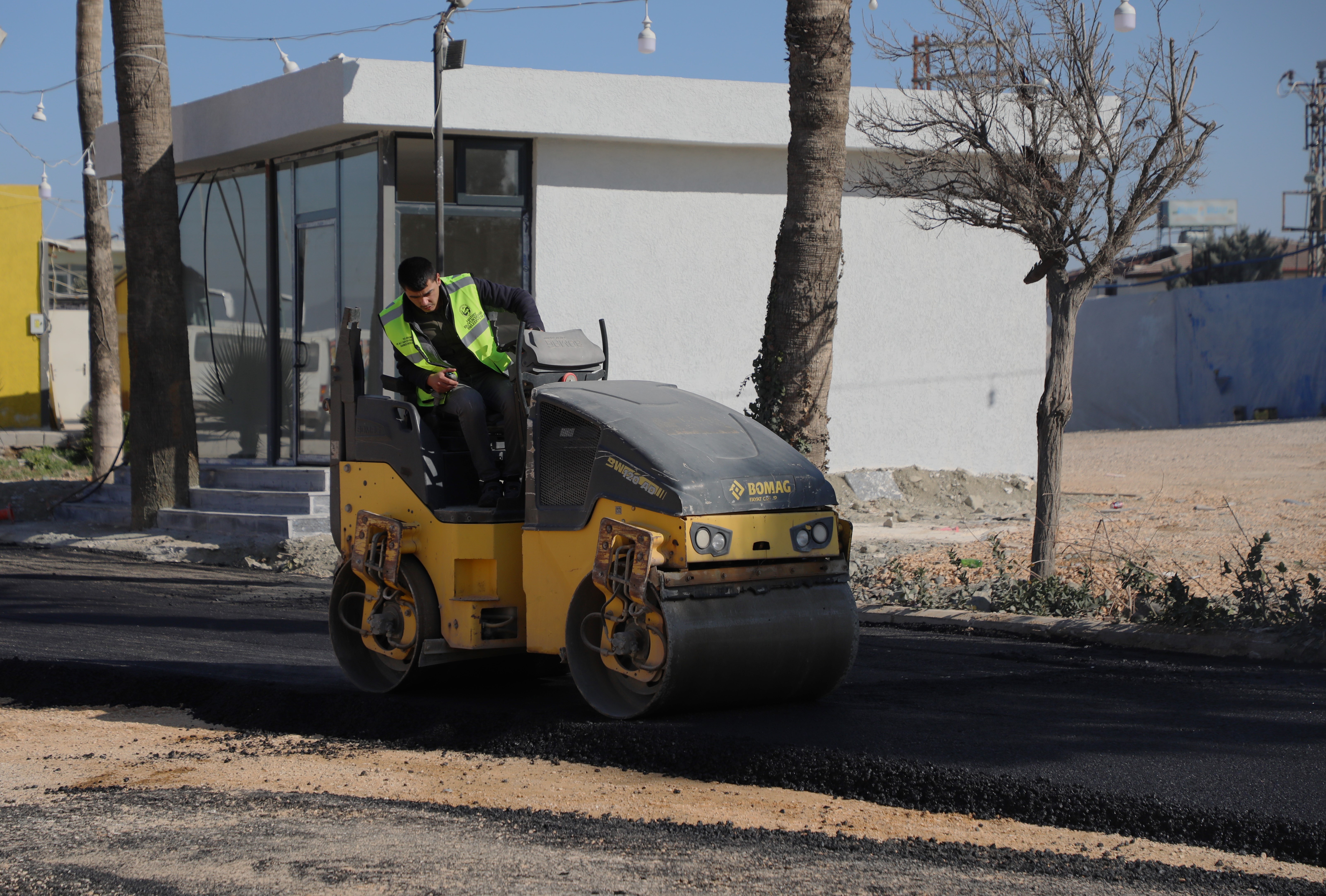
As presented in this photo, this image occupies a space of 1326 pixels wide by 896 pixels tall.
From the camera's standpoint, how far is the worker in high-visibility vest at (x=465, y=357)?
647 cm

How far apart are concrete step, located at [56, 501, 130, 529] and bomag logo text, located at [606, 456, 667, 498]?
12114 millimetres

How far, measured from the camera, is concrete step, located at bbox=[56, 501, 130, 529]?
53.6ft

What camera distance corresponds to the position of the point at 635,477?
559 cm

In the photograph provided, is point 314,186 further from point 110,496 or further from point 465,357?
point 465,357

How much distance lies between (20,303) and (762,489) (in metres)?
32.2

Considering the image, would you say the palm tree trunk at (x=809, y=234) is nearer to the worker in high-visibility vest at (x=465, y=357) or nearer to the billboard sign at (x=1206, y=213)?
the worker in high-visibility vest at (x=465, y=357)

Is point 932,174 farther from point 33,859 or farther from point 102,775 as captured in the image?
point 33,859

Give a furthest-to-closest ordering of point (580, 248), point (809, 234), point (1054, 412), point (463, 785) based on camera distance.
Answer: point (580, 248)
point (809, 234)
point (1054, 412)
point (463, 785)

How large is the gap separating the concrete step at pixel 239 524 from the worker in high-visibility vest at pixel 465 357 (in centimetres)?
650

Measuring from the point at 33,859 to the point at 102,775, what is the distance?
1.39 metres

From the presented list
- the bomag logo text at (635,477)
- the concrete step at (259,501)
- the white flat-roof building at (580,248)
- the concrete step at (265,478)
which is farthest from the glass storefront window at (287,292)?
the bomag logo text at (635,477)

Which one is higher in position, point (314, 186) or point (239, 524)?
point (314, 186)

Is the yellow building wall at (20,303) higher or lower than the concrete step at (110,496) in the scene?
higher

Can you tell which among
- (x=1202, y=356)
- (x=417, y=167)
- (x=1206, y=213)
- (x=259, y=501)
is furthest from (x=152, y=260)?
(x=1206, y=213)
